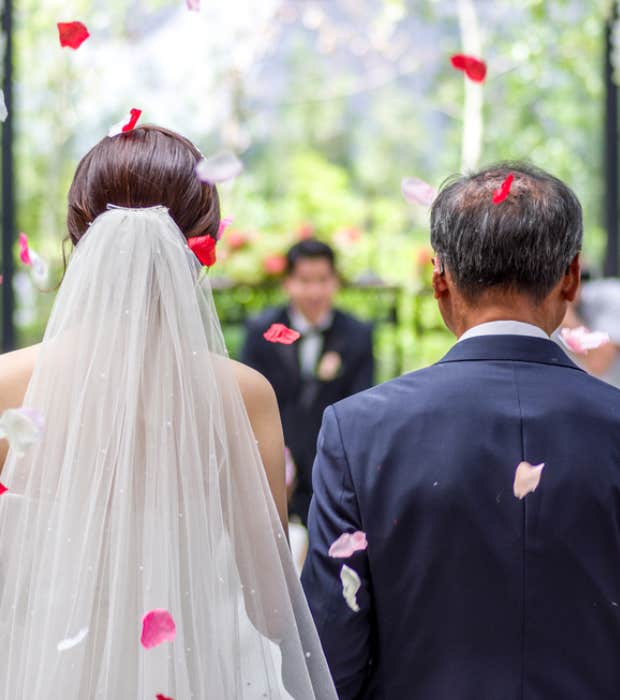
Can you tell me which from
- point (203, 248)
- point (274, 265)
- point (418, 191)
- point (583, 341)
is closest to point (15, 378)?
point (203, 248)

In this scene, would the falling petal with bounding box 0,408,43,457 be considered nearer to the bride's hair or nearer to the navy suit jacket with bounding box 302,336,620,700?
the bride's hair

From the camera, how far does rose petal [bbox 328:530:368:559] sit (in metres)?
2.13

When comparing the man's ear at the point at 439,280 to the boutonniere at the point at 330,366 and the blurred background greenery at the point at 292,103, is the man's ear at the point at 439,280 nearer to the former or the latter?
the boutonniere at the point at 330,366

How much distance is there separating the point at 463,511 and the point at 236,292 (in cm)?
755

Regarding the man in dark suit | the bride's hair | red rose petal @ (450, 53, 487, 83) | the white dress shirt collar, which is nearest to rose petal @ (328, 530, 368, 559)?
the white dress shirt collar

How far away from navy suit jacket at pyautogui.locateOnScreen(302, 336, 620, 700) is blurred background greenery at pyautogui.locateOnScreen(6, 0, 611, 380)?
714cm

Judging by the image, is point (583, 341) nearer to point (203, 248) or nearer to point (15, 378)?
point (203, 248)

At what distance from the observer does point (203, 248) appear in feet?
7.78

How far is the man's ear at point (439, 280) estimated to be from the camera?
2215 millimetres

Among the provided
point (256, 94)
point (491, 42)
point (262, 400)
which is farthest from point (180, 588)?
point (256, 94)

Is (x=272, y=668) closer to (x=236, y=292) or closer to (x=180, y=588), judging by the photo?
(x=180, y=588)

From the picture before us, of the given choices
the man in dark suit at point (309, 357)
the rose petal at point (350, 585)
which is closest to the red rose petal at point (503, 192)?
the rose petal at point (350, 585)

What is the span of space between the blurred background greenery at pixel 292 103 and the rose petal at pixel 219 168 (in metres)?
6.84

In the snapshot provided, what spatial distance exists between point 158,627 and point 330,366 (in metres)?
3.97
